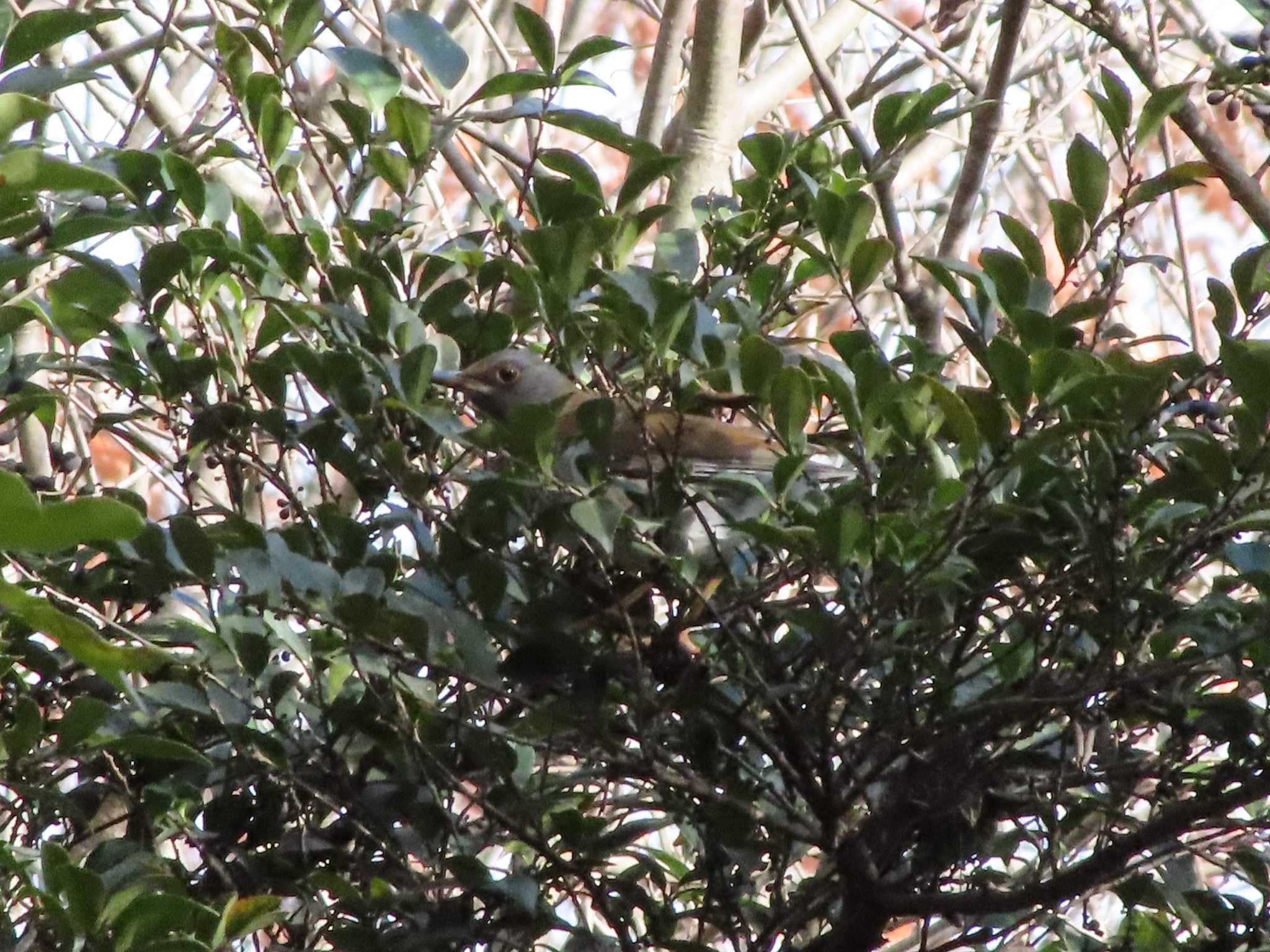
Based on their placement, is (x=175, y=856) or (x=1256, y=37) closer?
(x=1256, y=37)

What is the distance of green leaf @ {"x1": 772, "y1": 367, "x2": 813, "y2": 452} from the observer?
1.56m

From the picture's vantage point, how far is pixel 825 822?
1.69 meters

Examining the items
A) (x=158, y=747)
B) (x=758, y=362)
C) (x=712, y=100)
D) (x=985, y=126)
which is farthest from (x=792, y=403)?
(x=712, y=100)

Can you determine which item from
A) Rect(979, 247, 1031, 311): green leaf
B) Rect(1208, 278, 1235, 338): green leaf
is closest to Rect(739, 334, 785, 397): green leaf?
Rect(979, 247, 1031, 311): green leaf

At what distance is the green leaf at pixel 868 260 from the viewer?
1.73 metres

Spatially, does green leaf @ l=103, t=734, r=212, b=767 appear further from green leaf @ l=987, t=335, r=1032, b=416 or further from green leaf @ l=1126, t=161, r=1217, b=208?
green leaf @ l=1126, t=161, r=1217, b=208

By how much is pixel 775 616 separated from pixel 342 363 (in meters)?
0.61

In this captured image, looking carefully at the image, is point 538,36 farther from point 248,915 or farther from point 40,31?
point 248,915

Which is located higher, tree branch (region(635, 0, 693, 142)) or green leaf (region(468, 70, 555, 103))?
tree branch (region(635, 0, 693, 142))

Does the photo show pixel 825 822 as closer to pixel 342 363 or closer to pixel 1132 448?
pixel 1132 448

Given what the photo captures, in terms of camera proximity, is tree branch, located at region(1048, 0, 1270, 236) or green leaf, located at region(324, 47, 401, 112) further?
tree branch, located at region(1048, 0, 1270, 236)

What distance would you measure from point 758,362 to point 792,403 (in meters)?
0.06

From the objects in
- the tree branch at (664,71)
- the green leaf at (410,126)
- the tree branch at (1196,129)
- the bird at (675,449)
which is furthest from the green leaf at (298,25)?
the tree branch at (664,71)

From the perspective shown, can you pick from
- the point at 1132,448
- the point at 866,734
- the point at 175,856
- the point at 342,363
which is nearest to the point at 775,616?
the point at 866,734
